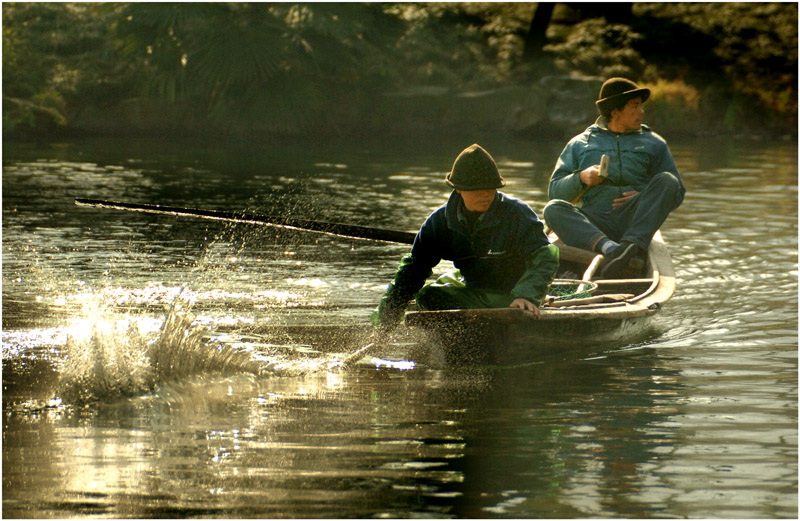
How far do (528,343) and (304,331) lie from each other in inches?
67.4

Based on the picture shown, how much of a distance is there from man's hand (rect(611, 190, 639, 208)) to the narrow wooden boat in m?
0.58

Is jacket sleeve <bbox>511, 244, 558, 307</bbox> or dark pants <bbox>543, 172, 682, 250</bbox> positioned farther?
dark pants <bbox>543, 172, 682, 250</bbox>

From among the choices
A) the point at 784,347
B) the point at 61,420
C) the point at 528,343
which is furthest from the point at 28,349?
the point at 784,347

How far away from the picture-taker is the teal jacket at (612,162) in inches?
336

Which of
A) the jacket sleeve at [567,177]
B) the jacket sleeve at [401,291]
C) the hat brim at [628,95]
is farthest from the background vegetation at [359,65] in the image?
the jacket sleeve at [401,291]

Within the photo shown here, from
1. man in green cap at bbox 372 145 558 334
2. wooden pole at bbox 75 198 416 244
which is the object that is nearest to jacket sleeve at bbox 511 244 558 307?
man in green cap at bbox 372 145 558 334

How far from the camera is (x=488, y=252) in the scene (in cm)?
619

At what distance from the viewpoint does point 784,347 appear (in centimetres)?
730

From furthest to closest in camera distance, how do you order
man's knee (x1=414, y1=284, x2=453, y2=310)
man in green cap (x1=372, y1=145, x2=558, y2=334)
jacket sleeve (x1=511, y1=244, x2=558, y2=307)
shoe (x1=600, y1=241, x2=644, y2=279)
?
1. shoe (x1=600, y1=241, x2=644, y2=279)
2. man's knee (x1=414, y1=284, x2=453, y2=310)
3. jacket sleeve (x1=511, y1=244, x2=558, y2=307)
4. man in green cap (x1=372, y1=145, x2=558, y2=334)

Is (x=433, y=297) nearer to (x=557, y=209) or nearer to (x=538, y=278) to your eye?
(x=538, y=278)

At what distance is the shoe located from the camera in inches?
324

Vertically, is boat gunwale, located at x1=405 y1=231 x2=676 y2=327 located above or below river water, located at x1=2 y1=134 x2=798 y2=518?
above

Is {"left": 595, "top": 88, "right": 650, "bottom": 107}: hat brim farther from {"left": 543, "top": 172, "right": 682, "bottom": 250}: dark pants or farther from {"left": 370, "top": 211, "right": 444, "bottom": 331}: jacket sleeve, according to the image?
{"left": 370, "top": 211, "right": 444, "bottom": 331}: jacket sleeve

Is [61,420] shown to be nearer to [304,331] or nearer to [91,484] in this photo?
[91,484]
